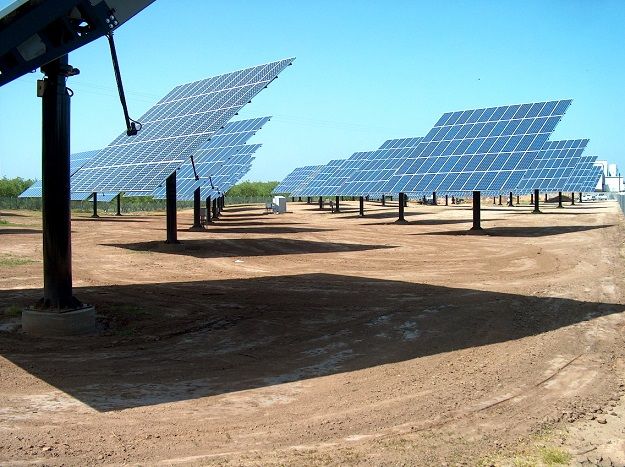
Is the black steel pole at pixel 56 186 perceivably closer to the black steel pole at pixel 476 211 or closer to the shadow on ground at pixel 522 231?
the shadow on ground at pixel 522 231

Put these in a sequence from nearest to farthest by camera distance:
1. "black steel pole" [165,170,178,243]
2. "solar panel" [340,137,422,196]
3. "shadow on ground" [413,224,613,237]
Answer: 1. "black steel pole" [165,170,178,243]
2. "shadow on ground" [413,224,613,237]
3. "solar panel" [340,137,422,196]

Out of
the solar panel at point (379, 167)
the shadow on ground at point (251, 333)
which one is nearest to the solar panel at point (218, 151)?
the solar panel at point (379, 167)

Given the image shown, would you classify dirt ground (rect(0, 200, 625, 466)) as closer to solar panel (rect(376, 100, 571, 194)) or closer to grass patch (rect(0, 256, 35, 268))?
grass patch (rect(0, 256, 35, 268))

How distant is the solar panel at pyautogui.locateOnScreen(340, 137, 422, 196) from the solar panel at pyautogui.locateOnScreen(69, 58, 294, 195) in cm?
1642

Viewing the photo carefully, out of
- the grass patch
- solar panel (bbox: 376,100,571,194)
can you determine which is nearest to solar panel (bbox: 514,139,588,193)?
solar panel (bbox: 376,100,571,194)

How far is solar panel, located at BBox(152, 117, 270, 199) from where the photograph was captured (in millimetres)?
39906

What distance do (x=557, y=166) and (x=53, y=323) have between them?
51056 mm

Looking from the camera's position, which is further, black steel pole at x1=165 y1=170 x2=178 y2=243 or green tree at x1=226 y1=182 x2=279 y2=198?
green tree at x1=226 y1=182 x2=279 y2=198

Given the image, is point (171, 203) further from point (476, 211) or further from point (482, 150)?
point (482, 150)

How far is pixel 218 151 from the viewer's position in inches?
1666

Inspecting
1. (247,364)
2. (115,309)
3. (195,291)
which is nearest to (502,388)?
(247,364)

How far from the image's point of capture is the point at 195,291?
13906mm

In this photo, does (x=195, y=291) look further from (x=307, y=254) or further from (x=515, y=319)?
(x=307, y=254)

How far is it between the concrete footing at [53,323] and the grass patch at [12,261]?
912cm
